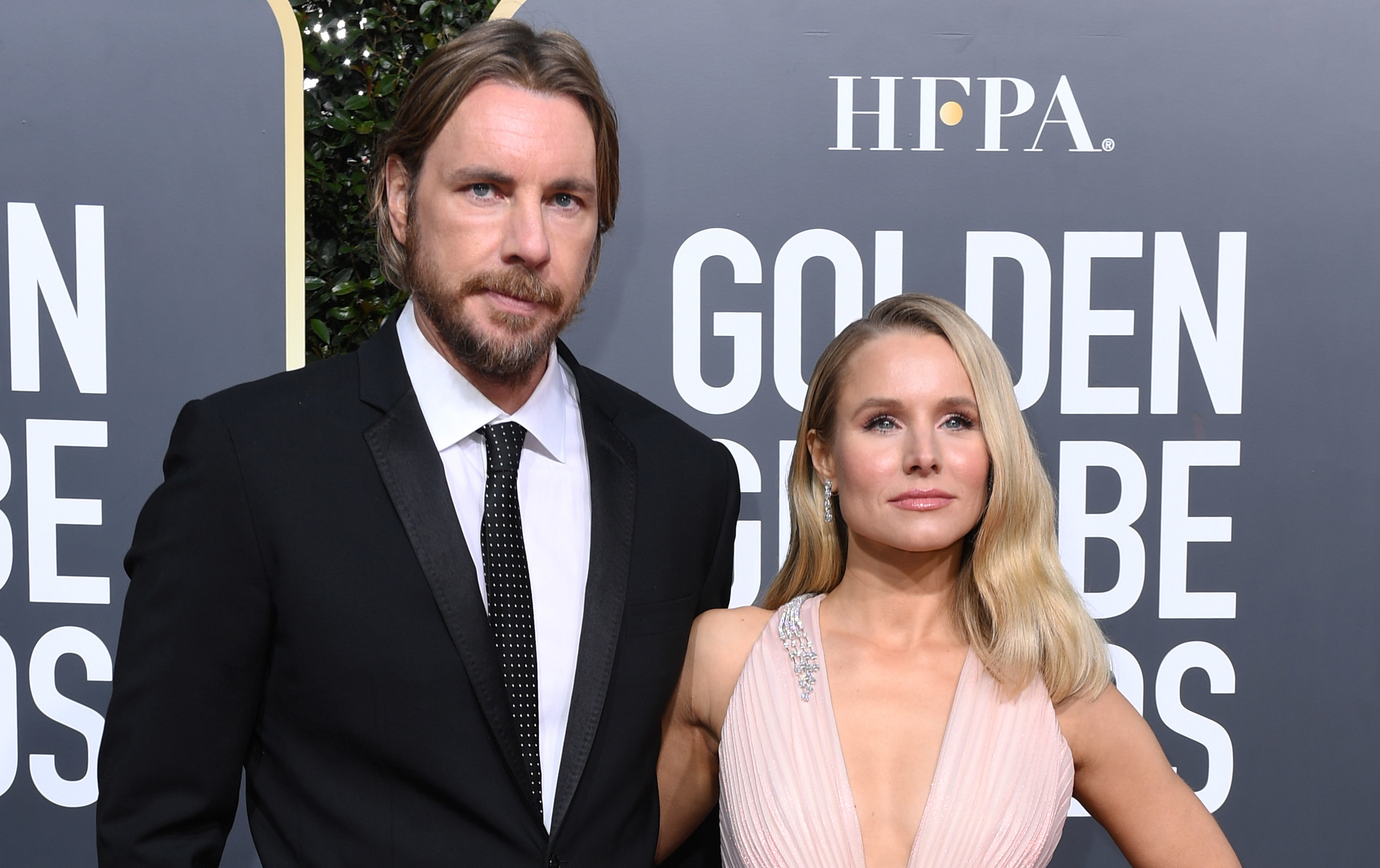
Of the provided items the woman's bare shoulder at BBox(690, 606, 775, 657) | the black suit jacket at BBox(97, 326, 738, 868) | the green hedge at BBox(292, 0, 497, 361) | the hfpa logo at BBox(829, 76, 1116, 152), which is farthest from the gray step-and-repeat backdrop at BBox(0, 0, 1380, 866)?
the black suit jacket at BBox(97, 326, 738, 868)

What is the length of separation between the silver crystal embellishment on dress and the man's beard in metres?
0.66

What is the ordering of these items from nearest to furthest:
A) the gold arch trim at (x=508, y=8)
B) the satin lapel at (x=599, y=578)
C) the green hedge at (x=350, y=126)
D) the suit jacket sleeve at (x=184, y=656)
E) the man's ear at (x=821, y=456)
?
the suit jacket sleeve at (x=184, y=656) → the satin lapel at (x=599, y=578) → the man's ear at (x=821, y=456) → the gold arch trim at (x=508, y=8) → the green hedge at (x=350, y=126)

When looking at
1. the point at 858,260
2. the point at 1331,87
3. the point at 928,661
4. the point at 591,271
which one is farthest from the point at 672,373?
the point at 1331,87

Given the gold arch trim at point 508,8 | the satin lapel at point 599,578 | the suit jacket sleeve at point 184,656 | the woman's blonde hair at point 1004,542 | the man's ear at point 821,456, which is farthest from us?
the gold arch trim at point 508,8

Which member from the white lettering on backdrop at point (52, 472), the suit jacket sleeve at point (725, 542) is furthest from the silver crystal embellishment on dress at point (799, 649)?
the white lettering on backdrop at point (52, 472)

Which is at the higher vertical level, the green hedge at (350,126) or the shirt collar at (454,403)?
the green hedge at (350,126)

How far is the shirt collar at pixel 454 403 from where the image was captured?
1496mm

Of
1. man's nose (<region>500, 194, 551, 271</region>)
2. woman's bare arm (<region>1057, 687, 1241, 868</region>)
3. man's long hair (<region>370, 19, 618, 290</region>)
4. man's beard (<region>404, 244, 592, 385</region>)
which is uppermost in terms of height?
man's long hair (<region>370, 19, 618, 290</region>)

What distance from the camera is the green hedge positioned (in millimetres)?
2535

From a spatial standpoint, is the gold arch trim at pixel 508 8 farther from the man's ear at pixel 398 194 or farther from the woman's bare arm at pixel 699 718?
the woman's bare arm at pixel 699 718

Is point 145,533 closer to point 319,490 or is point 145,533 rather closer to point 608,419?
point 319,490

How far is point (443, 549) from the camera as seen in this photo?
141 cm

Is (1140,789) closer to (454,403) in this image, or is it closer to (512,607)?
(512,607)

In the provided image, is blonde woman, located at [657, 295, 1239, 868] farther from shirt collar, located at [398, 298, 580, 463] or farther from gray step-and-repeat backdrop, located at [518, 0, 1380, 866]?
gray step-and-repeat backdrop, located at [518, 0, 1380, 866]
